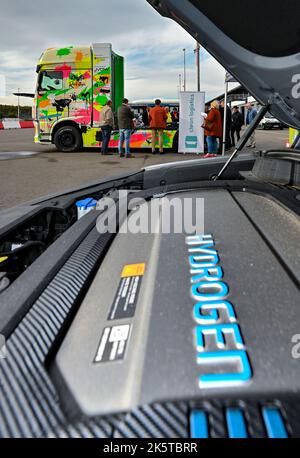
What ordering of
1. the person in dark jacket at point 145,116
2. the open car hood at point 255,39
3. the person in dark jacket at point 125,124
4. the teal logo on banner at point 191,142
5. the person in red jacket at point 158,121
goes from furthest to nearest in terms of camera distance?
the person in dark jacket at point 145,116 < the teal logo on banner at point 191,142 < the person in red jacket at point 158,121 < the person in dark jacket at point 125,124 < the open car hood at point 255,39

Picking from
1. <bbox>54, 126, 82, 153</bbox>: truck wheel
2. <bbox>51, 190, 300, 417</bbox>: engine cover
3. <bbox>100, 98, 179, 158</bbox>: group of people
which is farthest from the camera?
<bbox>54, 126, 82, 153</bbox>: truck wheel

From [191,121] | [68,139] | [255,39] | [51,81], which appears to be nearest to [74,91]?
[51,81]

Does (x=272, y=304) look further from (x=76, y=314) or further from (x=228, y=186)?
(x=228, y=186)

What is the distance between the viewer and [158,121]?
10.8 metres

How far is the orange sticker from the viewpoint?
3.49ft

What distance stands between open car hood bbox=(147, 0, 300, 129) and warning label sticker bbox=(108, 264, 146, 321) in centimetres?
121

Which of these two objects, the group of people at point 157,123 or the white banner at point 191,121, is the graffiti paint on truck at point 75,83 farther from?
the white banner at point 191,121

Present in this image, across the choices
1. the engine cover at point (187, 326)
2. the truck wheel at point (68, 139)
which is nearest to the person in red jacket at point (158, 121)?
the truck wheel at point (68, 139)

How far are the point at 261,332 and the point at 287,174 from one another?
4.61 feet

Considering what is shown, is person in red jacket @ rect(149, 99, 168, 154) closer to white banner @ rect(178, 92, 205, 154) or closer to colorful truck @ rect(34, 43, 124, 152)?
white banner @ rect(178, 92, 205, 154)

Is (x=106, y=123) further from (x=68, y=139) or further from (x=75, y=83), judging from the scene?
(x=68, y=139)

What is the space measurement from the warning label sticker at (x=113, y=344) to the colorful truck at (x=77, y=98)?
10.9 meters

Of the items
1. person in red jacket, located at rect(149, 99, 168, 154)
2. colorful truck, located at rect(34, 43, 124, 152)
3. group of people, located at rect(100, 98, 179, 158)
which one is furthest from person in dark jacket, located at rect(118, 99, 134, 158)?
colorful truck, located at rect(34, 43, 124, 152)

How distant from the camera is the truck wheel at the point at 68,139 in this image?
38.1ft
